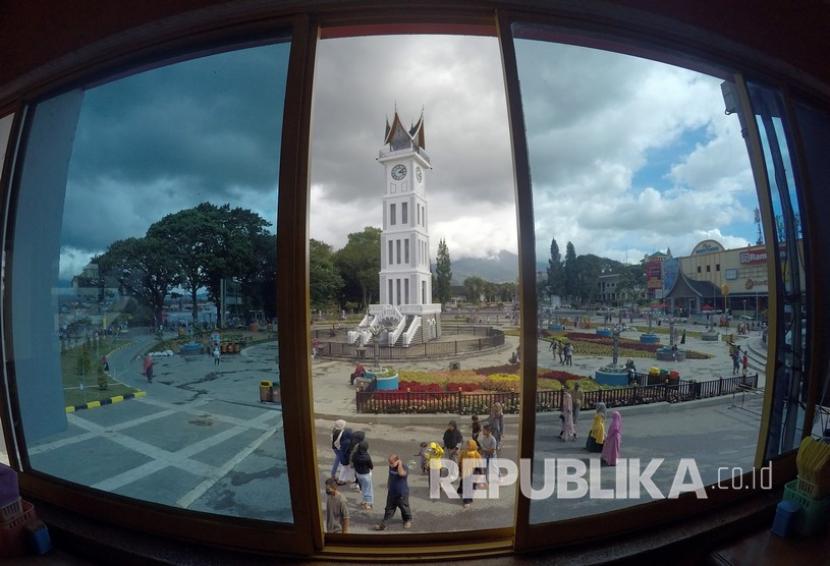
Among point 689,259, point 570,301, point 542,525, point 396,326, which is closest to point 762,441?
point 689,259

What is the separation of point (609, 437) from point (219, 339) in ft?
10.6

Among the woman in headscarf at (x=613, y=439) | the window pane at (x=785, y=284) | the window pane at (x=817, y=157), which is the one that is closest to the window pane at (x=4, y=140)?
the woman in headscarf at (x=613, y=439)

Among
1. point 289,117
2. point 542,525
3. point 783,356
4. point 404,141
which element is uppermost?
point 404,141

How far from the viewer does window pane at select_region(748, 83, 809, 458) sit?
216cm

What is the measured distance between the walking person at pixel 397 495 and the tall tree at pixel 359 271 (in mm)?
12581

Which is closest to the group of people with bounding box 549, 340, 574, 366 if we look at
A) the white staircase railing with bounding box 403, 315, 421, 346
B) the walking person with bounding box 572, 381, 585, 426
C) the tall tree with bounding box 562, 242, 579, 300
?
the walking person with bounding box 572, 381, 585, 426

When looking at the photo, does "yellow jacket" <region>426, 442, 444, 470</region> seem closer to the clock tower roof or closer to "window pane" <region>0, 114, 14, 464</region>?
"window pane" <region>0, 114, 14, 464</region>

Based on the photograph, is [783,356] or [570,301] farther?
[570,301]

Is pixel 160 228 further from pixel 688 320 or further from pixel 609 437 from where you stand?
pixel 688 320

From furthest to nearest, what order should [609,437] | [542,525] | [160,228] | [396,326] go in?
[396,326] < [609,437] < [160,228] < [542,525]

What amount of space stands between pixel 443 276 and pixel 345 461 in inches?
626

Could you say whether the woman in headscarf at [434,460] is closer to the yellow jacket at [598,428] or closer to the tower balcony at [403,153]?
the yellow jacket at [598,428]

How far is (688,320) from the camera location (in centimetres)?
308

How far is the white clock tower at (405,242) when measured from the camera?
13312mm
